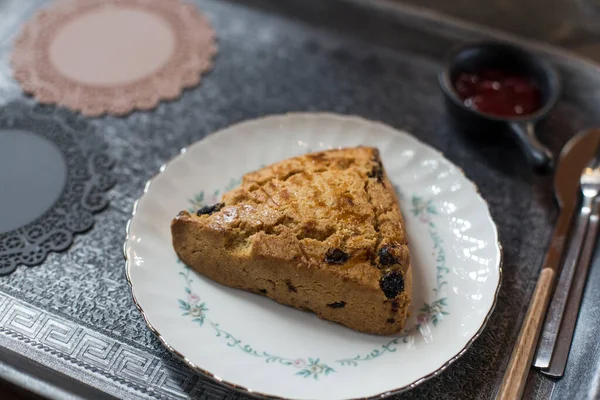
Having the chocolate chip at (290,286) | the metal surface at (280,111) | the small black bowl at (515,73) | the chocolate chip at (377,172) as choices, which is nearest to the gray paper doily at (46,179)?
the metal surface at (280,111)

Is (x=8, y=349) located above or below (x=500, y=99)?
below

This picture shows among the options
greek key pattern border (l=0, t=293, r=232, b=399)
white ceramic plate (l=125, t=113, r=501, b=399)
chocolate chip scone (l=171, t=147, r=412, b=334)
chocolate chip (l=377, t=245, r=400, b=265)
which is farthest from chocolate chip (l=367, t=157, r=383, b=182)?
greek key pattern border (l=0, t=293, r=232, b=399)

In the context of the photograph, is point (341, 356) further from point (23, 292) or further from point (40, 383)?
point (23, 292)

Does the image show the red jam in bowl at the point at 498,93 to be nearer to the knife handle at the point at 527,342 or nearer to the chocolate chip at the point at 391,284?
the knife handle at the point at 527,342

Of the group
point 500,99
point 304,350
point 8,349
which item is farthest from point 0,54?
point 500,99

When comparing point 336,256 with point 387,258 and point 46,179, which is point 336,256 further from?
point 46,179

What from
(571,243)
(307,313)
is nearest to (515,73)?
(571,243)

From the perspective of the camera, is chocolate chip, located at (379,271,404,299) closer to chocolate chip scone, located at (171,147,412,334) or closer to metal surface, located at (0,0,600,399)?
chocolate chip scone, located at (171,147,412,334)
